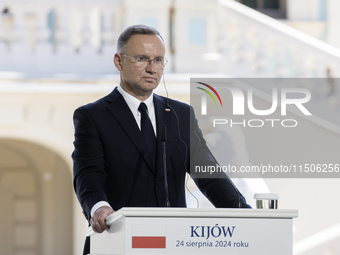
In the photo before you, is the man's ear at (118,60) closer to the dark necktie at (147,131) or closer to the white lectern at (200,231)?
the dark necktie at (147,131)

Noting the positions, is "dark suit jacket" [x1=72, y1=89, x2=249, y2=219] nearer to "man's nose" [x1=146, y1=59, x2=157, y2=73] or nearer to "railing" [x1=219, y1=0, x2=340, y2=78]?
"man's nose" [x1=146, y1=59, x2=157, y2=73]

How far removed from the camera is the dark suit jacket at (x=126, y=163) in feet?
10.1

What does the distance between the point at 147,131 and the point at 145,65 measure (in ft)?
0.87

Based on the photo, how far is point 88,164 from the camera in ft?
9.95

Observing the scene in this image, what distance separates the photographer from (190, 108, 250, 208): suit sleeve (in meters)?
3.13

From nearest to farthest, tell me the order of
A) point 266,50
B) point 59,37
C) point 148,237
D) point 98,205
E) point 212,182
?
point 148,237 → point 98,205 → point 212,182 → point 59,37 → point 266,50

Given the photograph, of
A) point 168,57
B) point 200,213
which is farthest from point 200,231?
point 168,57

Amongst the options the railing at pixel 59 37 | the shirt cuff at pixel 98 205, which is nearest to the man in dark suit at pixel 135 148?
the shirt cuff at pixel 98 205

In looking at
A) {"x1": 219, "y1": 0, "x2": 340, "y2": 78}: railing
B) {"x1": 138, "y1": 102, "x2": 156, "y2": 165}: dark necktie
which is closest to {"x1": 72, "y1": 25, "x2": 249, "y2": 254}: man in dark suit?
{"x1": 138, "y1": 102, "x2": 156, "y2": 165}: dark necktie

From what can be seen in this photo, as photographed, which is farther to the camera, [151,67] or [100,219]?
[151,67]

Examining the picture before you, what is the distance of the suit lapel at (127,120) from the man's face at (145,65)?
110mm

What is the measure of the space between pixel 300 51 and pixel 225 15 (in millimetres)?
754

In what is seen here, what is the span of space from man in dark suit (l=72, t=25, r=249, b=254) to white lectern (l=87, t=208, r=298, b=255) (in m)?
0.43

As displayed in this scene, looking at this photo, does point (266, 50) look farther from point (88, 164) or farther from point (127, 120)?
point (88, 164)
